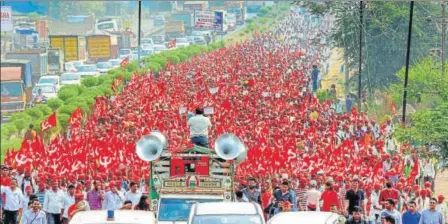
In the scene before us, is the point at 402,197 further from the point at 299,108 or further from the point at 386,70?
the point at 386,70

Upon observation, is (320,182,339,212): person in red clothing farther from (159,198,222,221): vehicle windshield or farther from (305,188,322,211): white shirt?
(159,198,222,221): vehicle windshield

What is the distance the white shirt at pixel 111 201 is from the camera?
26688mm

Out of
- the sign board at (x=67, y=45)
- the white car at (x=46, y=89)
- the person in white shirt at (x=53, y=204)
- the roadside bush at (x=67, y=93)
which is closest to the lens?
the person in white shirt at (x=53, y=204)

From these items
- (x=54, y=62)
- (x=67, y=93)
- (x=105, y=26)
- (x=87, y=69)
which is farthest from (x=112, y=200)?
(x=105, y=26)

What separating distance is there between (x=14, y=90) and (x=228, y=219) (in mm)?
43751

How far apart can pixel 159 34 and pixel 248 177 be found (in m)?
122

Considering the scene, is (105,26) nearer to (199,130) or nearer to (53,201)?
→ (199,130)

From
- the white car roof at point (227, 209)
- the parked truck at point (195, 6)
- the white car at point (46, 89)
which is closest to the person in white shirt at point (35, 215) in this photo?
the white car roof at point (227, 209)

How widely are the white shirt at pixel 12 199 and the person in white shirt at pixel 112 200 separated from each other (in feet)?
4.57

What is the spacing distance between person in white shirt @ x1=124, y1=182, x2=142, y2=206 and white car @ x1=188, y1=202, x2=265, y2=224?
4.83 m

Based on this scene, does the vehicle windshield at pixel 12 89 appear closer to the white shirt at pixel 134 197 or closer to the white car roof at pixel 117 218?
the white shirt at pixel 134 197

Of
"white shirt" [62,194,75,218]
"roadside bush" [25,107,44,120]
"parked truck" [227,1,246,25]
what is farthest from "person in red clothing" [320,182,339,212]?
"parked truck" [227,1,246,25]

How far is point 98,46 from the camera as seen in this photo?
109 m

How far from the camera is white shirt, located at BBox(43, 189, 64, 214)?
2681 centimetres
